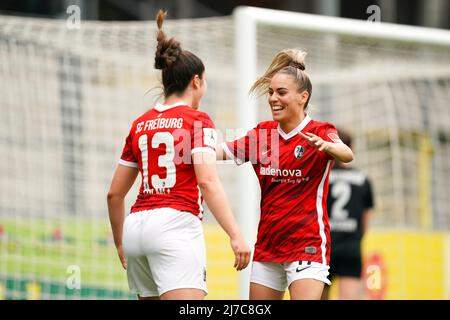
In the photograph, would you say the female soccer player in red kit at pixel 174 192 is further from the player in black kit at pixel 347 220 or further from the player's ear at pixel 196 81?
the player in black kit at pixel 347 220

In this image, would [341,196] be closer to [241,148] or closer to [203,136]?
[241,148]

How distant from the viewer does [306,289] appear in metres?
5.05

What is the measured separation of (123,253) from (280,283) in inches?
34.4

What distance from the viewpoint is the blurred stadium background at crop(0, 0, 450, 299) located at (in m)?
8.86

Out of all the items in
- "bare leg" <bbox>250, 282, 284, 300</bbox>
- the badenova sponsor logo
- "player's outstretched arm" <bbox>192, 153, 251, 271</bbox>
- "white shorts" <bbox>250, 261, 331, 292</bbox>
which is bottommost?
"bare leg" <bbox>250, 282, 284, 300</bbox>

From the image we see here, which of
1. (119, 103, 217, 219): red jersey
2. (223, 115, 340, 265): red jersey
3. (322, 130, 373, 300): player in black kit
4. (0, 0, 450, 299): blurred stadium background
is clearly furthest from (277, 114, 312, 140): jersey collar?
(322, 130, 373, 300): player in black kit

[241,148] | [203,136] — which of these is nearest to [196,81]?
[203,136]

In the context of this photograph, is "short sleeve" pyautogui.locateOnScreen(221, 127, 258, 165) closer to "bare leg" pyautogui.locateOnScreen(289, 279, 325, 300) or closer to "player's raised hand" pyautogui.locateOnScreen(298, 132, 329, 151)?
"player's raised hand" pyautogui.locateOnScreen(298, 132, 329, 151)

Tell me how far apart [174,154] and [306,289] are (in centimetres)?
101

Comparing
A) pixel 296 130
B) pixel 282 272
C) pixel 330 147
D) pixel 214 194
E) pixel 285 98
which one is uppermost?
pixel 285 98

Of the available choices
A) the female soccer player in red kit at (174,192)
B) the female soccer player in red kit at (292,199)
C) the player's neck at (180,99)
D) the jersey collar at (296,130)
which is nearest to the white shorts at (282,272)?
the female soccer player in red kit at (292,199)
